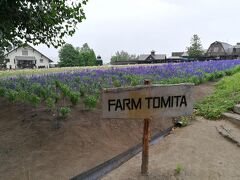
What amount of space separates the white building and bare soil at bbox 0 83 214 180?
5477 cm

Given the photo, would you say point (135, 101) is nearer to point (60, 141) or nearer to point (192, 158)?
point (192, 158)

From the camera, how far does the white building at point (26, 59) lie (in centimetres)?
5888

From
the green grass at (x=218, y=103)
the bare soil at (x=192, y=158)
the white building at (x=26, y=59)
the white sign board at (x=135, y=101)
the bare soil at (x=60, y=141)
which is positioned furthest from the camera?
the white building at (x=26, y=59)

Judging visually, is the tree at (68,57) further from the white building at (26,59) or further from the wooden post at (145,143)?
the wooden post at (145,143)

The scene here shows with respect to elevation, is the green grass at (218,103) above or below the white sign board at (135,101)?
below

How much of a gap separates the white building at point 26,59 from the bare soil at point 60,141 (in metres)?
54.8

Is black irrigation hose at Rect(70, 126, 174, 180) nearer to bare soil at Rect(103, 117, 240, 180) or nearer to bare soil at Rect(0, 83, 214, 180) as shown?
bare soil at Rect(0, 83, 214, 180)

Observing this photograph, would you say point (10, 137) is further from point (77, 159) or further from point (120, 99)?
point (120, 99)

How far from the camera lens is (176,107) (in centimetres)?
328

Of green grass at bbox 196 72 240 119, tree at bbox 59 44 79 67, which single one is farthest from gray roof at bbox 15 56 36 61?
green grass at bbox 196 72 240 119

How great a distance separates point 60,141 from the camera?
16.6 ft

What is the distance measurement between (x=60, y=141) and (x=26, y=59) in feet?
192

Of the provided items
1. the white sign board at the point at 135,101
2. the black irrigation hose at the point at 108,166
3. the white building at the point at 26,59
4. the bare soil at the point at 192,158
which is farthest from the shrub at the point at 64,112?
the white building at the point at 26,59

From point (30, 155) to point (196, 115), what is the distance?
134 inches
